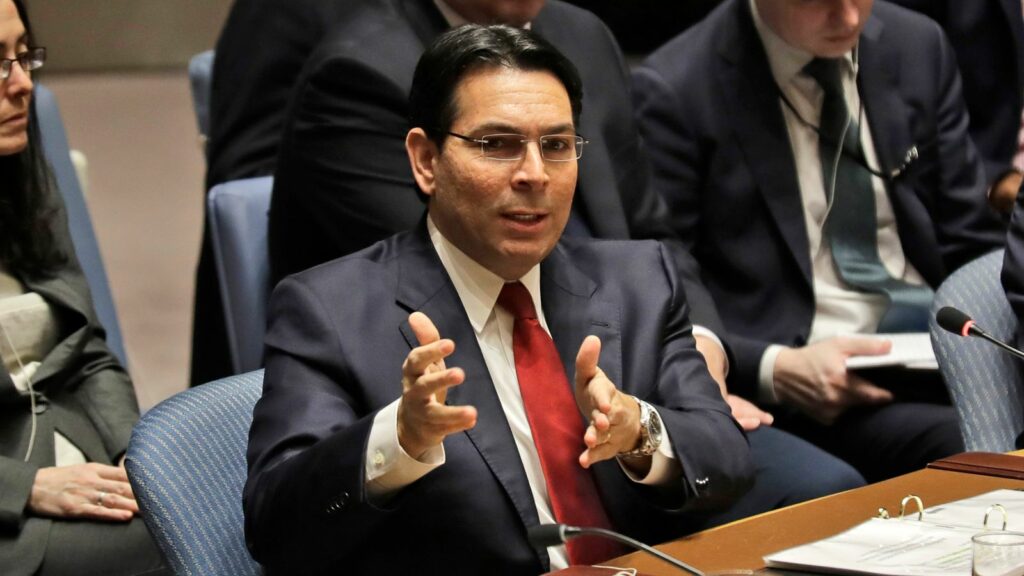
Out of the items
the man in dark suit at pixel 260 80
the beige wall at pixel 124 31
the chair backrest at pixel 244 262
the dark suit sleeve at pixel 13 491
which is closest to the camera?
the dark suit sleeve at pixel 13 491

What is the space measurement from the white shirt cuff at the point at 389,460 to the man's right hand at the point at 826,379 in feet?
4.19

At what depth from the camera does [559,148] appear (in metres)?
1.90

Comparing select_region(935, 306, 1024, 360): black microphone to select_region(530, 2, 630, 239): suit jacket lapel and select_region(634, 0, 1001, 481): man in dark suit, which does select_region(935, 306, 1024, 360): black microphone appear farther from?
select_region(634, 0, 1001, 481): man in dark suit

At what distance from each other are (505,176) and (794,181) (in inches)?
47.3

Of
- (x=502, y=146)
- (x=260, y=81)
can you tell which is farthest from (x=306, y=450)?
(x=260, y=81)

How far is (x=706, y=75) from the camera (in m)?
2.95

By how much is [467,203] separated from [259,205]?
0.97 metres

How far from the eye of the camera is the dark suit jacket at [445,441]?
1.65 meters

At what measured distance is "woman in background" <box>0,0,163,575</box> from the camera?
227 centimetres

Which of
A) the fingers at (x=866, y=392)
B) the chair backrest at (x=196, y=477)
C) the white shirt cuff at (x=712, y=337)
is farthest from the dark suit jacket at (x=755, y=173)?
the chair backrest at (x=196, y=477)

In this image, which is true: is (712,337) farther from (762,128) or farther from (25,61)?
(25,61)

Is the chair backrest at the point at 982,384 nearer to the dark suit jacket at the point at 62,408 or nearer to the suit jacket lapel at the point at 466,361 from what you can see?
the suit jacket lapel at the point at 466,361

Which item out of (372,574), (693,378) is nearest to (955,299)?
(693,378)

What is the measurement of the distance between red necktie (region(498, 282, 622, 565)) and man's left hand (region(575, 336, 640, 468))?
86 mm
